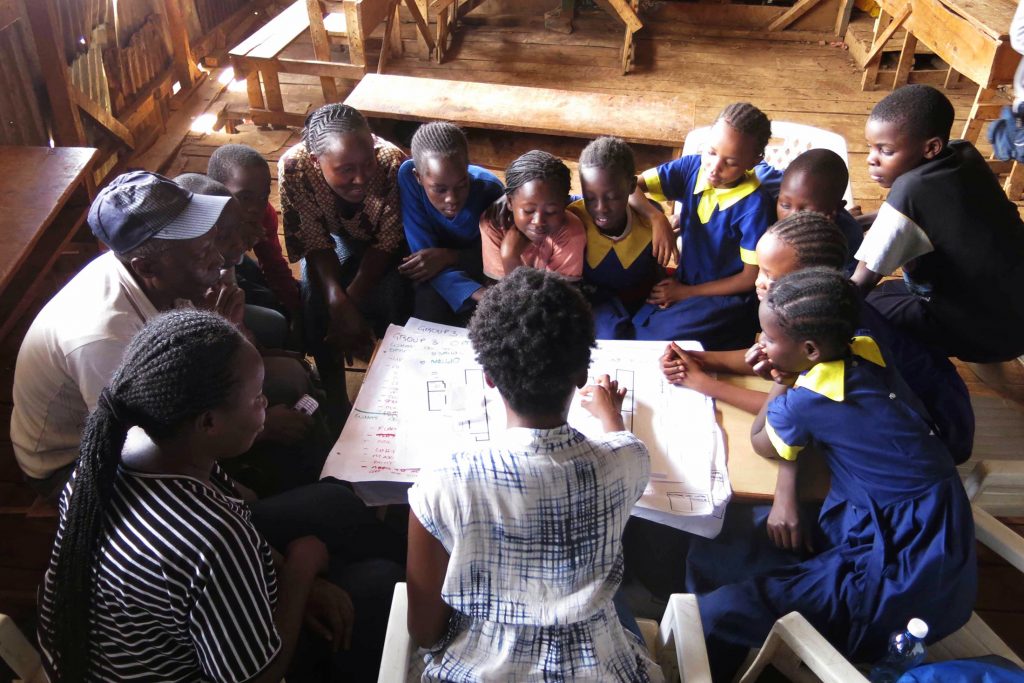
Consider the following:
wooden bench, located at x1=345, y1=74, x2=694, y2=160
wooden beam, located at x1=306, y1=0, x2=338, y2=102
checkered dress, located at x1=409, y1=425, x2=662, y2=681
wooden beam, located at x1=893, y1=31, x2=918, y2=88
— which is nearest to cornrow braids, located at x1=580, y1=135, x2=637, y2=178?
checkered dress, located at x1=409, y1=425, x2=662, y2=681

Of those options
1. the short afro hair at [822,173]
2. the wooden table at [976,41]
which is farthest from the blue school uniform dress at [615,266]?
the wooden table at [976,41]

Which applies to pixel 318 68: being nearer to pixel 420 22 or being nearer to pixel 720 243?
pixel 420 22

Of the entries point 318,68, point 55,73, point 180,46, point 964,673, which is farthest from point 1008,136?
point 180,46

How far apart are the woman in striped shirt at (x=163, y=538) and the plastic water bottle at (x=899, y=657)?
1118mm

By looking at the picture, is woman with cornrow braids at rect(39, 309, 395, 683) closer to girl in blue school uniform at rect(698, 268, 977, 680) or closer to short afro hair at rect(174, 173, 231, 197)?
short afro hair at rect(174, 173, 231, 197)

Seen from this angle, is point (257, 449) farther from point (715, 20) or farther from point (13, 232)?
point (715, 20)

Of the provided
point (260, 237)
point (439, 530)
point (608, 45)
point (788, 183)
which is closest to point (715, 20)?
point (608, 45)

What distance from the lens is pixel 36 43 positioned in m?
3.28

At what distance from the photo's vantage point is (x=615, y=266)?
7.02 ft

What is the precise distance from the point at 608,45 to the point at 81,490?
5.48 m

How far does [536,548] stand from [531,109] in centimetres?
289

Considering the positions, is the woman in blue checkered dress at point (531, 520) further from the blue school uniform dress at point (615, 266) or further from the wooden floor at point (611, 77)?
the wooden floor at point (611, 77)

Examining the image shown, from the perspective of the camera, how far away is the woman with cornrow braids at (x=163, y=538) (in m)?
1.05

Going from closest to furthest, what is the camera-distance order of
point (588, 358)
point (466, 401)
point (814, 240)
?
1. point (588, 358)
2. point (466, 401)
3. point (814, 240)
